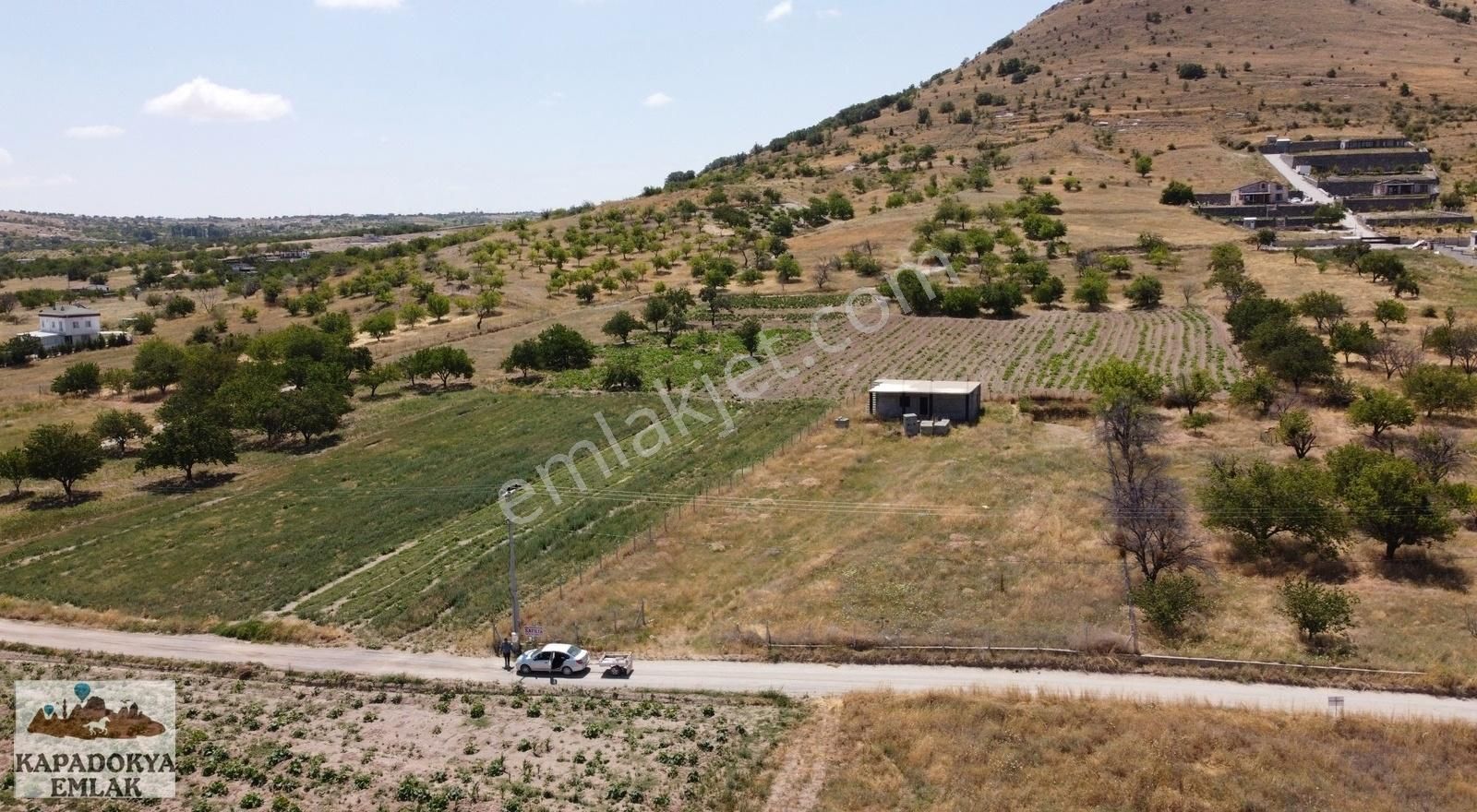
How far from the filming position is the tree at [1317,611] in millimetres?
27125

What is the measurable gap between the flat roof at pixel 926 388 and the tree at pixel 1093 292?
1369 inches

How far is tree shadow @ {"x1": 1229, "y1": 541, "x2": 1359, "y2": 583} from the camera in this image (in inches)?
1261

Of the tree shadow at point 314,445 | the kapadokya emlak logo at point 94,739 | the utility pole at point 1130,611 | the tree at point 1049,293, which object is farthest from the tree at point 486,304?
→ the utility pole at point 1130,611

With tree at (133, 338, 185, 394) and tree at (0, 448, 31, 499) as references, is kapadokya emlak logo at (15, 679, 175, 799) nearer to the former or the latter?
tree at (0, 448, 31, 499)

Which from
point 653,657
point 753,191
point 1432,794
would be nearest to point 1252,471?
point 1432,794

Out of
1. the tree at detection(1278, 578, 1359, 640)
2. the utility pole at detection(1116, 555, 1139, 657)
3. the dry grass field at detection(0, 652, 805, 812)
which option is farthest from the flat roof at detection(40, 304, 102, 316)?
the tree at detection(1278, 578, 1359, 640)

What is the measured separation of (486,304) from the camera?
97.1m

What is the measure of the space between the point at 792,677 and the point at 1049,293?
226 ft

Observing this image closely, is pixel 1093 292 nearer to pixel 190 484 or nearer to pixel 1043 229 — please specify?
pixel 1043 229

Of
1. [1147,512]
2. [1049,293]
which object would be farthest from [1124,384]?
[1049,293]

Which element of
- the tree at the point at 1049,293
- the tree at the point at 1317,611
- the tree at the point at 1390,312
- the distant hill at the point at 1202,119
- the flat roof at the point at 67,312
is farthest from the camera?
the distant hill at the point at 1202,119

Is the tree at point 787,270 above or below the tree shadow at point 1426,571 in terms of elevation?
above

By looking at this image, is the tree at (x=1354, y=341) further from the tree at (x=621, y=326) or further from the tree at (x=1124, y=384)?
the tree at (x=621, y=326)

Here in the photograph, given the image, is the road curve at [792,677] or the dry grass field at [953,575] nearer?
the road curve at [792,677]
